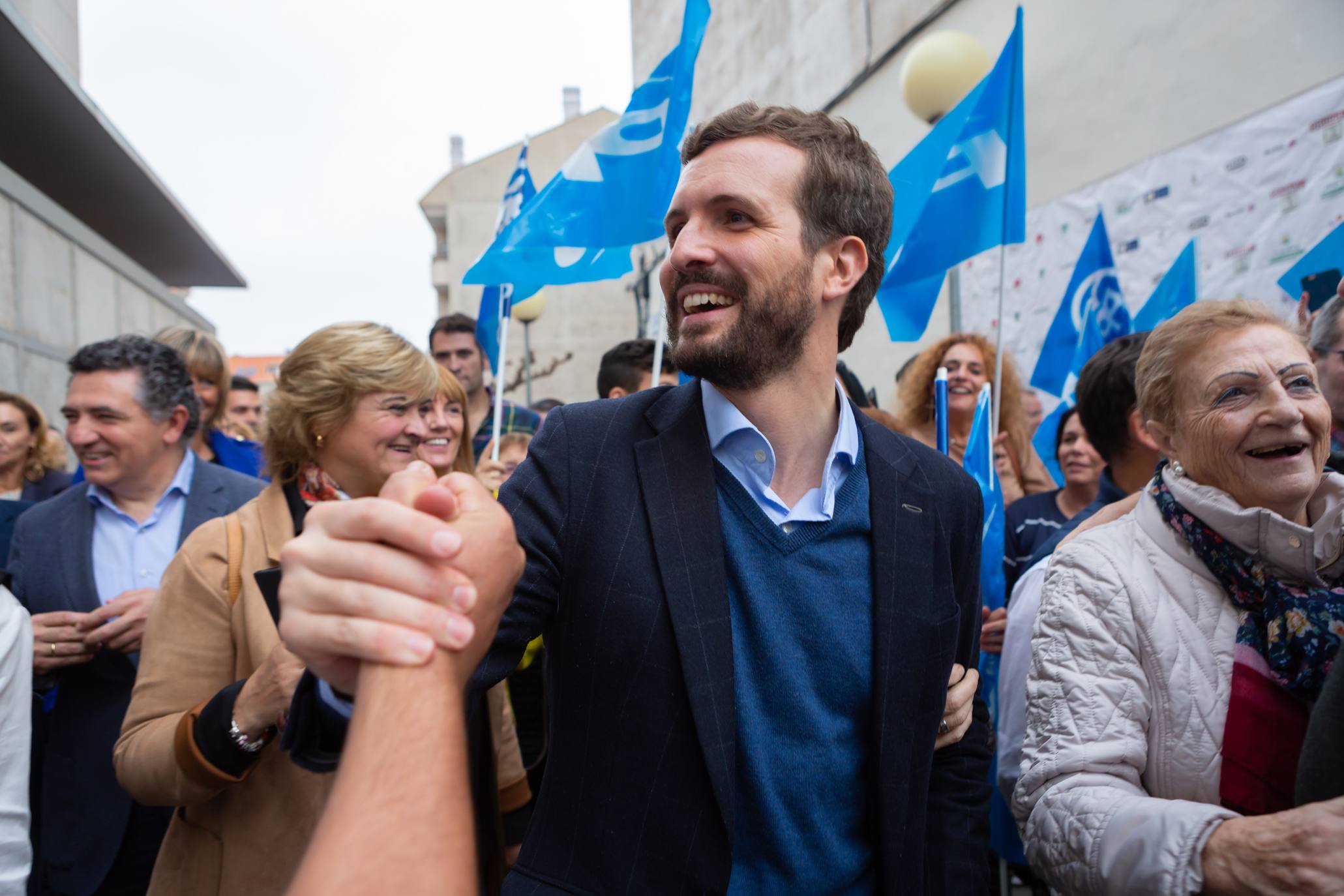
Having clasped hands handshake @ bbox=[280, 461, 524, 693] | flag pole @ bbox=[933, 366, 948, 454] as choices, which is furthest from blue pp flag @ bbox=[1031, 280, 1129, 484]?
clasped hands handshake @ bbox=[280, 461, 524, 693]

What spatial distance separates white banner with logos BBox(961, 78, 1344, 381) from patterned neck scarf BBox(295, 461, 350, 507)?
13.0ft

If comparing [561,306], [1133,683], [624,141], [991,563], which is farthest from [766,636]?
[561,306]

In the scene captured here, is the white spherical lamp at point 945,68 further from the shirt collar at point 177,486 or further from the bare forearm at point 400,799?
the bare forearm at point 400,799

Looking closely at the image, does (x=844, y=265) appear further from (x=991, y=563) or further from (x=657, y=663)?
(x=991, y=563)

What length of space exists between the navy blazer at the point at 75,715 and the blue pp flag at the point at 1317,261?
15.7ft

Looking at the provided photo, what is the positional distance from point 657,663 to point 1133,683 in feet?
3.42

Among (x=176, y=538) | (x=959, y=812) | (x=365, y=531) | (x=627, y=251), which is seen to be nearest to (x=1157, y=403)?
(x=959, y=812)

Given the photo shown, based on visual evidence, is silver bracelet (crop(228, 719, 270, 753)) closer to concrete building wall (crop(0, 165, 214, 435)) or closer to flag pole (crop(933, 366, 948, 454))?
flag pole (crop(933, 366, 948, 454))

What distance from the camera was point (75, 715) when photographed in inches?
102

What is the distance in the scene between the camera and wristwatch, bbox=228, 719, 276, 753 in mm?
1838

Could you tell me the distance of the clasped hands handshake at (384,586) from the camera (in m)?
0.76

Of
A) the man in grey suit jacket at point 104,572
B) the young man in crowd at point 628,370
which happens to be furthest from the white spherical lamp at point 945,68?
the man in grey suit jacket at point 104,572

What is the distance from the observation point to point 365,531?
772 millimetres

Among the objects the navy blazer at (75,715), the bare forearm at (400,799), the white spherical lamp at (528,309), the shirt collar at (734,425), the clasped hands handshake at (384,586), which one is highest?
the white spherical lamp at (528,309)
